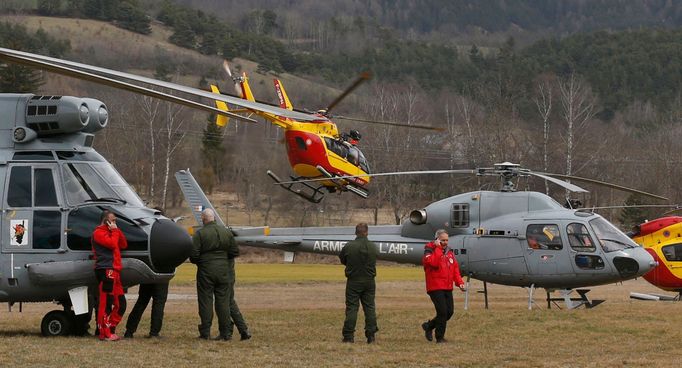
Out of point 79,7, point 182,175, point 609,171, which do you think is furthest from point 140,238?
point 79,7

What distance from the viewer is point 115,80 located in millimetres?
12148

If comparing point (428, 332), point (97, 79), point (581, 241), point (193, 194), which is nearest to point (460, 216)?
point (581, 241)

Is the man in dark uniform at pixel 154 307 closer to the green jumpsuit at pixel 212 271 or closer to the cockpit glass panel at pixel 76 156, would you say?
the green jumpsuit at pixel 212 271

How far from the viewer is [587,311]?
21.4 metres

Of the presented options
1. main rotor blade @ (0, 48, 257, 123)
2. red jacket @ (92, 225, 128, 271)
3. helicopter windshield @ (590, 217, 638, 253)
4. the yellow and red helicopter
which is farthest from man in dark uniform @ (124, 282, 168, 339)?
the yellow and red helicopter

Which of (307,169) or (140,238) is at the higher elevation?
(307,169)

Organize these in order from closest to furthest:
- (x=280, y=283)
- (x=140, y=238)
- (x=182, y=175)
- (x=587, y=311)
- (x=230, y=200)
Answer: (x=140, y=238), (x=587, y=311), (x=182, y=175), (x=280, y=283), (x=230, y=200)

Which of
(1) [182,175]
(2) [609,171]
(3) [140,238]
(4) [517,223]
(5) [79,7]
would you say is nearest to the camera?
(3) [140,238]

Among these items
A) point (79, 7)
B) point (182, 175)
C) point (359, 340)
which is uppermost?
point (79, 7)

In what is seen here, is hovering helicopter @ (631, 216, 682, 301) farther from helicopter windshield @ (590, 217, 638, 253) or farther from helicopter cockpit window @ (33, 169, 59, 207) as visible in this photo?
helicopter cockpit window @ (33, 169, 59, 207)

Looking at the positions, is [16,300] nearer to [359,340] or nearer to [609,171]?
[359,340]

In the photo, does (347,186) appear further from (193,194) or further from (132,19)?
(132,19)

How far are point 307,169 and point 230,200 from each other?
1867 centimetres

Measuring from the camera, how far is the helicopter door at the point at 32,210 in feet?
50.5
